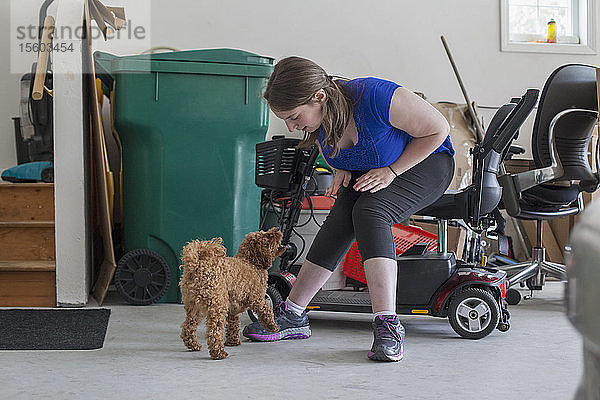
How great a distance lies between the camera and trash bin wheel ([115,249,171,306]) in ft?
11.1

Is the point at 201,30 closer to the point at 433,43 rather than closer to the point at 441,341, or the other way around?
the point at 433,43

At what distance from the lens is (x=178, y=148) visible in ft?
11.3

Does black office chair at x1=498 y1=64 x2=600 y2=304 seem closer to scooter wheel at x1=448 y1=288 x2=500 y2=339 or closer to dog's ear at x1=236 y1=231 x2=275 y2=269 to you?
scooter wheel at x1=448 y1=288 x2=500 y2=339

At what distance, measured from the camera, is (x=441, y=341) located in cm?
251

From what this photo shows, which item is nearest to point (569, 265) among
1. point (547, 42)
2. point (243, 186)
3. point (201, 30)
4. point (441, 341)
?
point (441, 341)

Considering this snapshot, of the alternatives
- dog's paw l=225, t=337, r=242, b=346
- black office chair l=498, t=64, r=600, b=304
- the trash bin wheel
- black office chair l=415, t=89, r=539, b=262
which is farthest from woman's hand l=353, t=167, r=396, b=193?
the trash bin wheel

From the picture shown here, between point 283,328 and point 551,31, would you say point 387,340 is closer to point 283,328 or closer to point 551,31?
point 283,328

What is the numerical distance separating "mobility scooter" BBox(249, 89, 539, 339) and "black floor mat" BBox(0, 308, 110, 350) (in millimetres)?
644

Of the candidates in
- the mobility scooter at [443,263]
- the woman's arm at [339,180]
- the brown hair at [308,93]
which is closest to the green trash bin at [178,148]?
the mobility scooter at [443,263]

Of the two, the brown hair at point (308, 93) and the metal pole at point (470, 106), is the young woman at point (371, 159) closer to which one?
the brown hair at point (308, 93)

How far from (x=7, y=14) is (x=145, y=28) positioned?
0.86 meters

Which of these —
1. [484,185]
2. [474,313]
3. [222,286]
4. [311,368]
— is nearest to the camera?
[311,368]

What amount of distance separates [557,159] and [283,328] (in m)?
1.63

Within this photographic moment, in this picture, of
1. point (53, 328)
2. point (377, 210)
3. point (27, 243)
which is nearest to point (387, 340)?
point (377, 210)
